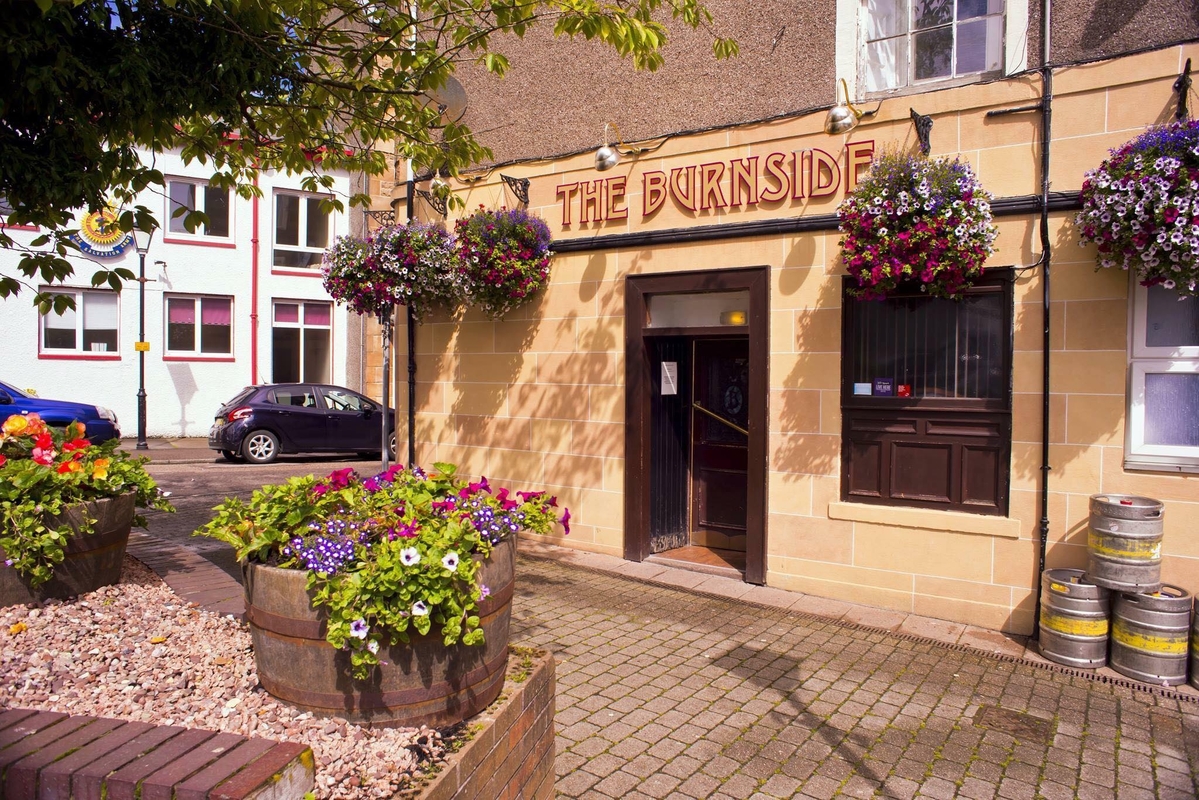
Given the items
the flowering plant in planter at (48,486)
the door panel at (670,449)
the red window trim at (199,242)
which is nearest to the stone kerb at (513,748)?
the flowering plant in planter at (48,486)

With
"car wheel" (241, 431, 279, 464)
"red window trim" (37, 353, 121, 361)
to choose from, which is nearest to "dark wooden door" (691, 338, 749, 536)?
"car wheel" (241, 431, 279, 464)

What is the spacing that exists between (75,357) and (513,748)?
19614 mm

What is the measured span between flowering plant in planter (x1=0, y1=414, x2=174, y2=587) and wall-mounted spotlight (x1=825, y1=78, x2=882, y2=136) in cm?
519

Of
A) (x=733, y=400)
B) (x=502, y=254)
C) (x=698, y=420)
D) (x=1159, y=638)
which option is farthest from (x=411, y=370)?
(x=1159, y=638)

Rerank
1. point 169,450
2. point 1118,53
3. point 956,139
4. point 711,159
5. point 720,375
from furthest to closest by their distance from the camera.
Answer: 1. point 169,450
2. point 720,375
3. point 711,159
4. point 956,139
5. point 1118,53

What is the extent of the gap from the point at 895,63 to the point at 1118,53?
1.54 m

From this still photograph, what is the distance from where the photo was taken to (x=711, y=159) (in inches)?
273

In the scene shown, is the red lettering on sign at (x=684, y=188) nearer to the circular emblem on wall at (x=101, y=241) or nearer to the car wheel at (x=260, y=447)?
the car wheel at (x=260, y=447)

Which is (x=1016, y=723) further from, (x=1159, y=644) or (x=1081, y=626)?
(x=1159, y=644)

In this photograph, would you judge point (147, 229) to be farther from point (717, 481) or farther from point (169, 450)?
point (169, 450)

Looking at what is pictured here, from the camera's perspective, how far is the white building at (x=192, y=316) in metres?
18.5

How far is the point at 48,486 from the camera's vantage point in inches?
171

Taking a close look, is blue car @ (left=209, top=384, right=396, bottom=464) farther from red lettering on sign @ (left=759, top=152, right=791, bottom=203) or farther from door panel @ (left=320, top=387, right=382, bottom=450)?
red lettering on sign @ (left=759, top=152, right=791, bottom=203)

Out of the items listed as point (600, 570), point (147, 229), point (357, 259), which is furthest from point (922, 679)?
point (357, 259)
